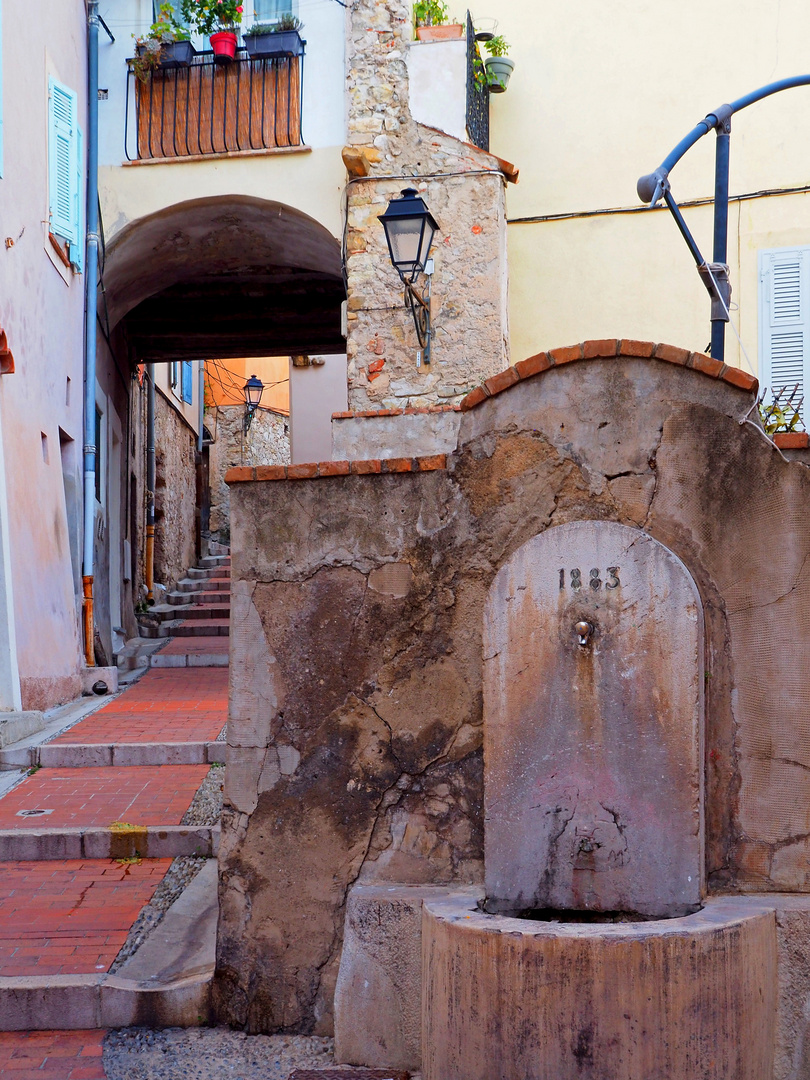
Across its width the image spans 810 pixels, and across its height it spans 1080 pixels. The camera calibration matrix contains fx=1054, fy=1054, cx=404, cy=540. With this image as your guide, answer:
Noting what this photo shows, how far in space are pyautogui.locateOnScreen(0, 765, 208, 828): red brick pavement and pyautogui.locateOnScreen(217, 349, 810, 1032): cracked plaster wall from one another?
7.35 feet

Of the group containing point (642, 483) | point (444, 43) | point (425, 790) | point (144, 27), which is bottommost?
point (425, 790)

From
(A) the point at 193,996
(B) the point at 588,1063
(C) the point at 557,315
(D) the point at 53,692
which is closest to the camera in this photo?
(B) the point at 588,1063

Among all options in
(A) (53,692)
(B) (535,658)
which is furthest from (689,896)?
(A) (53,692)

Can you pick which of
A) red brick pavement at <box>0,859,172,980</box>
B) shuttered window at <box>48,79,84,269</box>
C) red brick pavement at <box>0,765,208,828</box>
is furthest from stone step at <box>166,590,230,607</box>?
red brick pavement at <box>0,859,172,980</box>

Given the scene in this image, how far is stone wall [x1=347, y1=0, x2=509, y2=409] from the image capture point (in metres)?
9.24

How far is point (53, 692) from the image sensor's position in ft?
29.6

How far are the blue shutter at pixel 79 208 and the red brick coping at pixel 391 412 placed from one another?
345 cm

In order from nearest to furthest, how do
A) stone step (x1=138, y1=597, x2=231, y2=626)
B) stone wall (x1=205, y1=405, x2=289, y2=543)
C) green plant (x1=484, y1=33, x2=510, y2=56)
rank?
1. green plant (x1=484, y1=33, x2=510, y2=56)
2. stone step (x1=138, y1=597, x2=231, y2=626)
3. stone wall (x1=205, y1=405, x2=289, y2=543)

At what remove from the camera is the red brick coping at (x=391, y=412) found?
8.44 m

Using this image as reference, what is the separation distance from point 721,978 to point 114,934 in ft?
9.19

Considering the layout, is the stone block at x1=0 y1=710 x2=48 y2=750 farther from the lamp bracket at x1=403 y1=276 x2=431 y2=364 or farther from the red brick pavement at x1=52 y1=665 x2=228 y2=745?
the lamp bracket at x1=403 y1=276 x2=431 y2=364

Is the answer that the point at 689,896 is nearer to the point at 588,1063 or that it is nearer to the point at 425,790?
the point at 588,1063

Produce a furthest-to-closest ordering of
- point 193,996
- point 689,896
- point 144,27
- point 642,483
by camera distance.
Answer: point 144,27 → point 193,996 → point 642,483 → point 689,896

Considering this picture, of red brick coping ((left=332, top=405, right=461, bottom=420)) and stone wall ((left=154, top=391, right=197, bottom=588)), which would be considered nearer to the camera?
red brick coping ((left=332, top=405, right=461, bottom=420))
